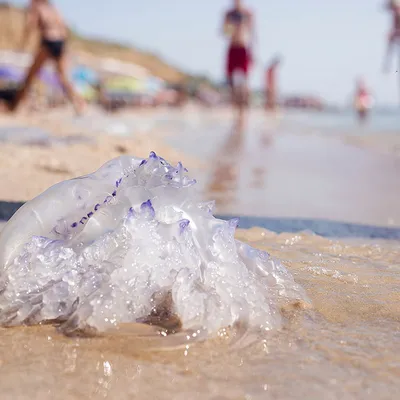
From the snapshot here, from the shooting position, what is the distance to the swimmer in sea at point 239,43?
10094mm

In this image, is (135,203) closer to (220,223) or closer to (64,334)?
(220,223)

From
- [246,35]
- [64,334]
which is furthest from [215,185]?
[246,35]

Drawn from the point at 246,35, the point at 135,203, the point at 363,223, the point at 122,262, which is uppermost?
the point at 246,35

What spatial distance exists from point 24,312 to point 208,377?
1.61ft

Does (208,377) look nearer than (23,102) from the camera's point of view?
Yes

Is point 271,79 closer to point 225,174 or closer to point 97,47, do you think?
point 225,174

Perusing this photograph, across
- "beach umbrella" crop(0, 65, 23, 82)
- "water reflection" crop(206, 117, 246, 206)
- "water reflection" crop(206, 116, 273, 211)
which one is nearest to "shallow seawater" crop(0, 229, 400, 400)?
"water reflection" crop(206, 116, 273, 211)

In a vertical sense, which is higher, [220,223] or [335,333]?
[220,223]

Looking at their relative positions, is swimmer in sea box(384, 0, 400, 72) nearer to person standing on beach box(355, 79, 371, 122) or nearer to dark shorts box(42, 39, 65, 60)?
dark shorts box(42, 39, 65, 60)

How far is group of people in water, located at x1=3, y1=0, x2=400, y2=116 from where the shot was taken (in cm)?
763

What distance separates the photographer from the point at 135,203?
4.60ft

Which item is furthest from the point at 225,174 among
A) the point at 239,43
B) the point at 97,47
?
the point at 97,47

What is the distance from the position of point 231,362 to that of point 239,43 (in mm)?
9713

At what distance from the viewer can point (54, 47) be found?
7559mm
